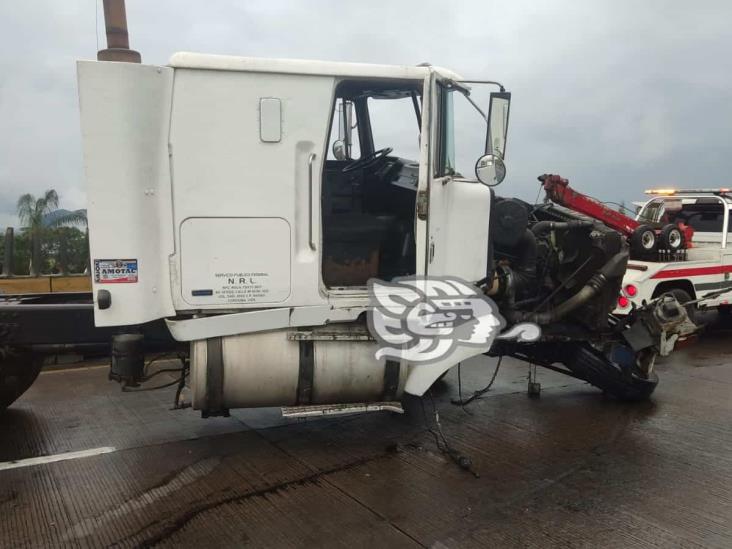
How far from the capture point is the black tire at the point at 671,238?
843 cm

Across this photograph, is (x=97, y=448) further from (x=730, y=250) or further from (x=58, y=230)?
(x=730, y=250)

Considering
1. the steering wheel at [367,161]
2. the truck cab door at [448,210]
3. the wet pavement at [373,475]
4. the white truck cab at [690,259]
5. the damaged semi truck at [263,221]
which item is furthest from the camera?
the white truck cab at [690,259]

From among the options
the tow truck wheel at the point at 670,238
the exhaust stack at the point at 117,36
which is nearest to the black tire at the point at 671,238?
the tow truck wheel at the point at 670,238

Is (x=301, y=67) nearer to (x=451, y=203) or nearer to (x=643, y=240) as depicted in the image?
(x=451, y=203)

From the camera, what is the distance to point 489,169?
3869mm

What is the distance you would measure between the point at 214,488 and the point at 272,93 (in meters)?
2.60

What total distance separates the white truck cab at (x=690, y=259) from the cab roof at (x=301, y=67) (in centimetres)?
490

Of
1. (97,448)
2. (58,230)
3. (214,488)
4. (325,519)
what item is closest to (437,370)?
(325,519)

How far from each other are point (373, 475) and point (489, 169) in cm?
224

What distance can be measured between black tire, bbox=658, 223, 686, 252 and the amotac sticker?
297 inches

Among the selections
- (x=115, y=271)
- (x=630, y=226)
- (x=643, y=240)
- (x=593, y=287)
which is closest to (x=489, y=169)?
(x=593, y=287)

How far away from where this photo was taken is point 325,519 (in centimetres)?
343

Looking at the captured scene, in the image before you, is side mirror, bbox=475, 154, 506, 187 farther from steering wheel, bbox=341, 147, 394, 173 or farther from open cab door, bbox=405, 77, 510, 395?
steering wheel, bbox=341, 147, 394, 173

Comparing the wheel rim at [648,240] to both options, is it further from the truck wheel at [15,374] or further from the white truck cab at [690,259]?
the truck wheel at [15,374]
